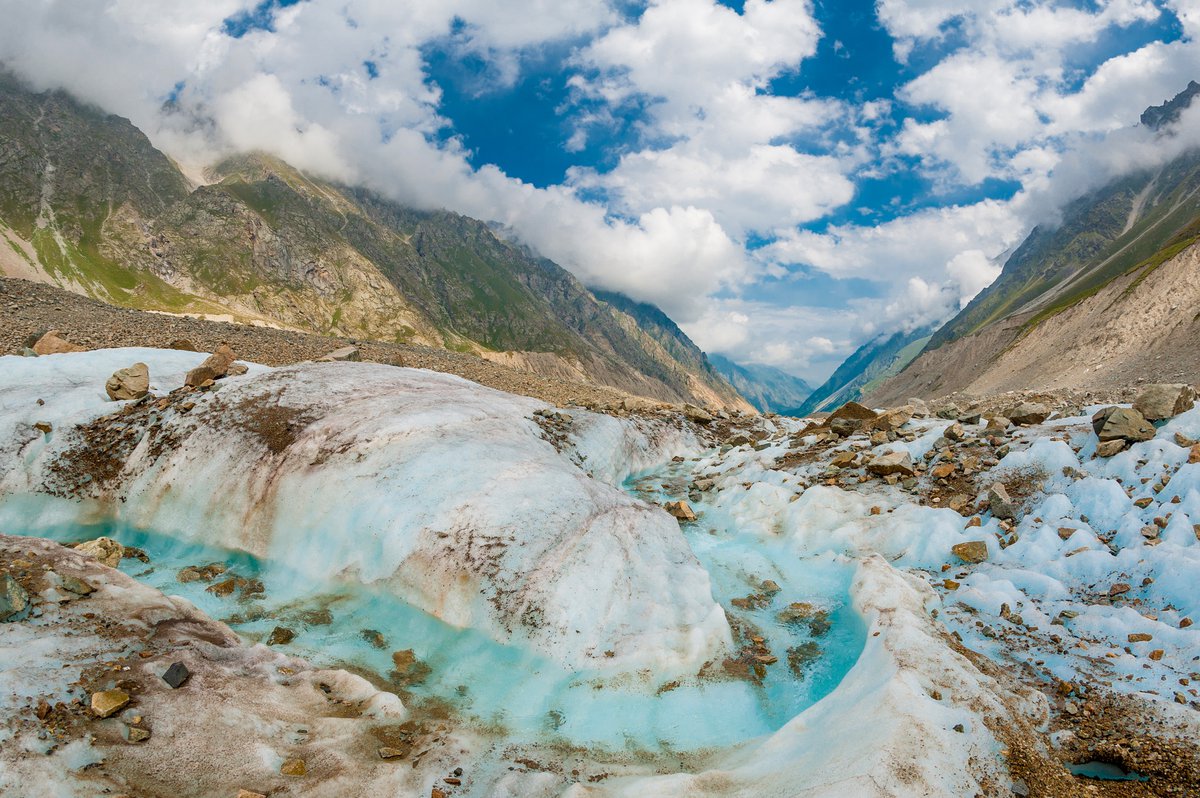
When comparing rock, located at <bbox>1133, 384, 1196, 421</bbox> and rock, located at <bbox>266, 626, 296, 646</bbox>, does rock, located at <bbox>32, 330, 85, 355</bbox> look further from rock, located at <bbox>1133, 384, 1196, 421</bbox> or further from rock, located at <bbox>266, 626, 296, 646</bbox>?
rock, located at <bbox>1133, 384, 1196, 421</bbox>

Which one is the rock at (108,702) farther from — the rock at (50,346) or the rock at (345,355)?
the rock at (345,355)

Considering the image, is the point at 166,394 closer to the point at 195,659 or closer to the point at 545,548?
the point at 195,659

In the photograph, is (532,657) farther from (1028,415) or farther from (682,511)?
(1028,415)

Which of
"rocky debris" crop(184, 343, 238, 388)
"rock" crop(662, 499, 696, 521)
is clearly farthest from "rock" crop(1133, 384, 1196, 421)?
"rocky debris" crop(184, 343, 238, 388)

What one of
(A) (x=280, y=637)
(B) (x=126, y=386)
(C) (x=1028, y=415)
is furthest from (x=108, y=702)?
(C) (x=1028, y=415)

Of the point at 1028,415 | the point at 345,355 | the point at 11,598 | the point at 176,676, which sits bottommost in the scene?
the point at 1028,415

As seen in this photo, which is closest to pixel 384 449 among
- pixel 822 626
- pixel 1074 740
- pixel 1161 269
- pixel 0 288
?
pixel 822 626
